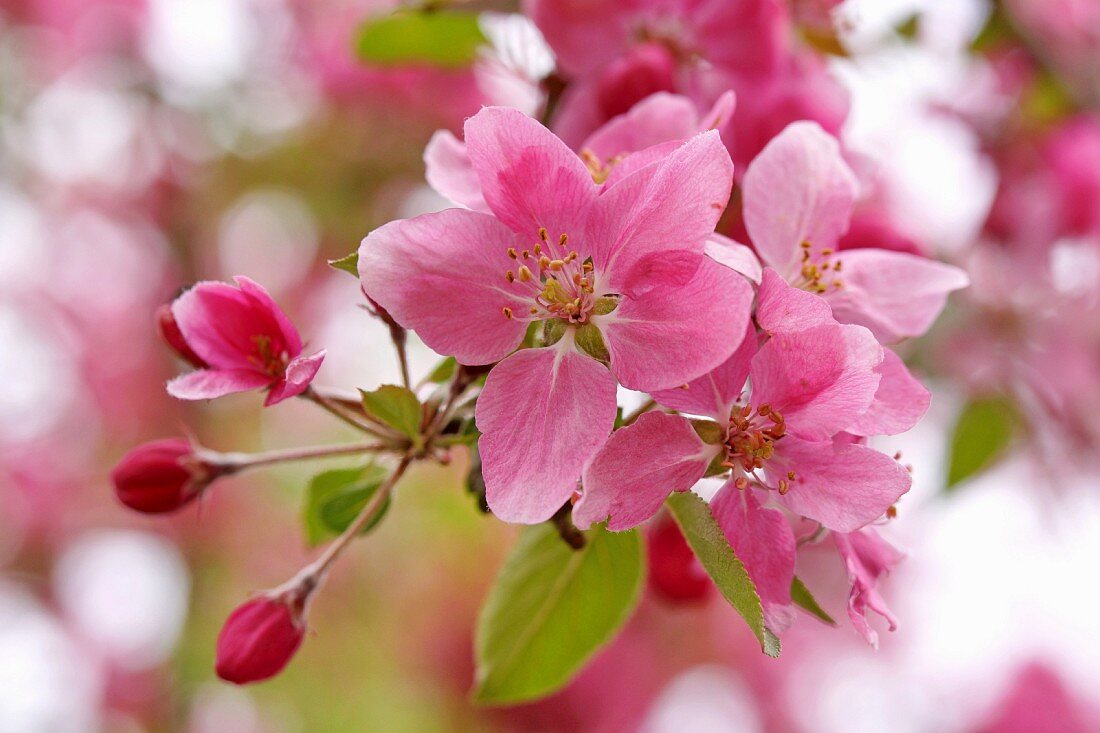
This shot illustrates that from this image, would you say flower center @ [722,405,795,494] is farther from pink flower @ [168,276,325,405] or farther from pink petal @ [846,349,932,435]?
pink flower @ [168,276,325,405]

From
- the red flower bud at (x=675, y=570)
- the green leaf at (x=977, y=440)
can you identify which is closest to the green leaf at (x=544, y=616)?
the red flower bud at (x=675, y=570)

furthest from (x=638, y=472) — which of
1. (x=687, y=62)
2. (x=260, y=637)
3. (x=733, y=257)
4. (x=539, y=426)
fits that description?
(x=687, y=62)

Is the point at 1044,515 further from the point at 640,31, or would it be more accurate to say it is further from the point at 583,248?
the point at 583,248

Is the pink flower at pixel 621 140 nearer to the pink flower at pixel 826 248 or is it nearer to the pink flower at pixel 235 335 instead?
the pink flower at pixel 826 248

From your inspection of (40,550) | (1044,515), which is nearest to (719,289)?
(1044,515)

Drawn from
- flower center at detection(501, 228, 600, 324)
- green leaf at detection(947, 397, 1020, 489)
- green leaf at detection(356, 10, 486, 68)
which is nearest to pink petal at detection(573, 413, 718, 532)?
flower center at detection(501, 228, 600, 324)

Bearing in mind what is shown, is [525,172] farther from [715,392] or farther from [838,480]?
[838,480]
